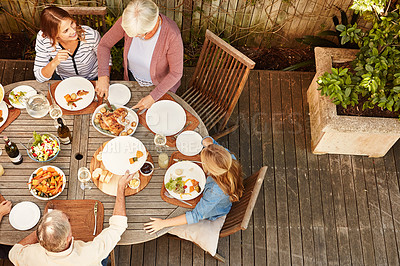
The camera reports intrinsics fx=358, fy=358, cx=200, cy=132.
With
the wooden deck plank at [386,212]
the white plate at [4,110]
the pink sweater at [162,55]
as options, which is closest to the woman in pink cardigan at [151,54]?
the pink sweater at [162,55]

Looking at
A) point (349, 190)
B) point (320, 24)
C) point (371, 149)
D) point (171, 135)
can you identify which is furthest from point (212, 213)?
point (320, 24)

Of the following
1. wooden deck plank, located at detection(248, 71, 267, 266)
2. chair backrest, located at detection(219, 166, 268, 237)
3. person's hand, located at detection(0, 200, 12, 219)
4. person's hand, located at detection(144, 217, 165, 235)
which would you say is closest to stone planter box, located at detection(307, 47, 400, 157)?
wooden deck plank, located at detection(248, 71, 267, 266)

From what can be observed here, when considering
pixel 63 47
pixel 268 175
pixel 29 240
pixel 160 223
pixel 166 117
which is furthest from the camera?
pixel 268 175

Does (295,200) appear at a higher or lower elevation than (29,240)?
lower

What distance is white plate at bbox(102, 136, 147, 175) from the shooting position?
7.72 ft

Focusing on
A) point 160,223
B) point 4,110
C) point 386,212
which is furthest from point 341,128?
point 4,110

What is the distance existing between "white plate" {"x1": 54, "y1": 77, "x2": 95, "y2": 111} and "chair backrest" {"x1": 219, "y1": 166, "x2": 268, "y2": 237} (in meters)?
1.28

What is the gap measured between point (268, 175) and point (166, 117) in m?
1.25

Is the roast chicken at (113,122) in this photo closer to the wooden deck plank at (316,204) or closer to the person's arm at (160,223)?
the person's arm at (160,223)

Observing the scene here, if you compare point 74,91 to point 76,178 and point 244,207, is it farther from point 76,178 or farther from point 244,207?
point 244,207

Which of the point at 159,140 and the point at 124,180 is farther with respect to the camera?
the point at 159,140

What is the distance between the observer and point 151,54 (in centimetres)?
263

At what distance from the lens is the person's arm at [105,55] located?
2.62 metres

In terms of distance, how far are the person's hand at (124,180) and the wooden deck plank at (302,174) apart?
1680 mm
